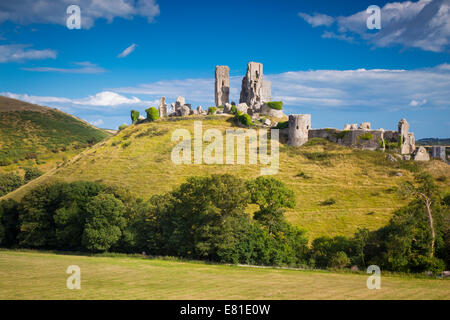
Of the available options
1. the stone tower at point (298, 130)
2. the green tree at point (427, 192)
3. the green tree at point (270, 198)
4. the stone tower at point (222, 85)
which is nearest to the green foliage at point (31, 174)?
the stone tower at point (222, 85)

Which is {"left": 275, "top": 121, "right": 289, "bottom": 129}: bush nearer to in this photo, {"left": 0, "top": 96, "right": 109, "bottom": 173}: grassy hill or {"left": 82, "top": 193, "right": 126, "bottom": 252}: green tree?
{"left": 82, "top": 193, "right": 126, "bottom": 252}: green tree

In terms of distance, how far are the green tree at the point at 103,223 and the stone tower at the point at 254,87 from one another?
6267cm

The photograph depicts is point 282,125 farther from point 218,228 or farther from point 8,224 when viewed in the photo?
point 8,224

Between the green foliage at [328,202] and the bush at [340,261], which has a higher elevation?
the green foliage at [328,202]

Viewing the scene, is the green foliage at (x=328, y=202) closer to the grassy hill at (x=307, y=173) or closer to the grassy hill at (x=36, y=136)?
the grassy hill at (x=307, y=173)

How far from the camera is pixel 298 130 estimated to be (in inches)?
2911

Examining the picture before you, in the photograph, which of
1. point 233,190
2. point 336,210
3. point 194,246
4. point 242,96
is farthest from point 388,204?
point 242,96

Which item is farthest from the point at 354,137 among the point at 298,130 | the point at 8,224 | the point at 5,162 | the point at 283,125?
the point at 5,162

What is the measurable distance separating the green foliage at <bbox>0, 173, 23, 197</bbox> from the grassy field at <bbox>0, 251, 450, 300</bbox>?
52.9 meters

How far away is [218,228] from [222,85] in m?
76.5

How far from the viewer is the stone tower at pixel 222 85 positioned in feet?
335

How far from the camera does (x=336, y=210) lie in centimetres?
4631
